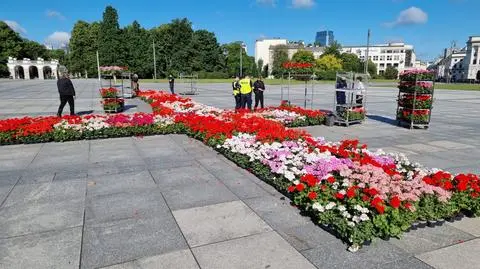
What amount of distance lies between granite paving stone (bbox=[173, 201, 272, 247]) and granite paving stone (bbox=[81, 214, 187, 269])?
14 cm

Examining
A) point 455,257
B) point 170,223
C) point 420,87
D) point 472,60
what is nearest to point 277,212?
point 170,223

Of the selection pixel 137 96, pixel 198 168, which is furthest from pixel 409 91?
pixel 137 96

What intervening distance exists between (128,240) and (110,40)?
265 ft

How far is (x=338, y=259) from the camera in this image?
3346 millimetres

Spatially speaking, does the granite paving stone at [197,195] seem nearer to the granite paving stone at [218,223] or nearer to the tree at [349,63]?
the granite paving stone at [218,223]

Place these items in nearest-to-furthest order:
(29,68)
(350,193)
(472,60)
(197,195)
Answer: (350,193)
(197,195)
(29,68)
(472,60)

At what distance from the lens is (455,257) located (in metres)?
3.37

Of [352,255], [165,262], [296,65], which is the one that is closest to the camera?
[165,262]

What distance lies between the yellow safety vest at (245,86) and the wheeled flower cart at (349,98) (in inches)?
147

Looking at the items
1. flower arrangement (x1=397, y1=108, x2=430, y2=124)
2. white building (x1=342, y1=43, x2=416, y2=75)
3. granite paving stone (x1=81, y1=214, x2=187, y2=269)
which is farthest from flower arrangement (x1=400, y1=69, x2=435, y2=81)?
white building (x1=342, y1=43, x2=416, y2=75)

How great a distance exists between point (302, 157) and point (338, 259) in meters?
2.52

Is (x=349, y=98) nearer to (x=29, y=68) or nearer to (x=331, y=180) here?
(x=331, y=180)

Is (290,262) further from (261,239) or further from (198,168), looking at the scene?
(198,168)

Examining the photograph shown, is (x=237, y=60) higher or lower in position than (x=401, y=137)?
higher
